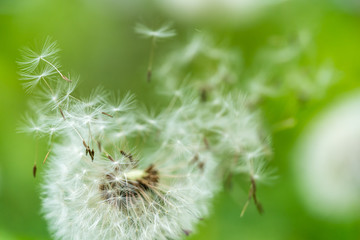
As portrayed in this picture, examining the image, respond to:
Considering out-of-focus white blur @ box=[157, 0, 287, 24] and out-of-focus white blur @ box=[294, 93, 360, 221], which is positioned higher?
out-of-focus white blur @ box=[157, 0, 287, 24]

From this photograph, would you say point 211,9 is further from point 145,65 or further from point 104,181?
point 104,181

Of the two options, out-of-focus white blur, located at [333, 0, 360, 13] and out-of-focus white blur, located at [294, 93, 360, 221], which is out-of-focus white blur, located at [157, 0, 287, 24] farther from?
out-of-focus white blur, located at [294, 93, 360, 221]

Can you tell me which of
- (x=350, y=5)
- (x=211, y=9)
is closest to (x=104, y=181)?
(x=211, y=9)

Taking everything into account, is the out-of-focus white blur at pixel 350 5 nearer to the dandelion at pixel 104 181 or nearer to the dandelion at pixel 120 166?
the dandelion at pixel 120 166

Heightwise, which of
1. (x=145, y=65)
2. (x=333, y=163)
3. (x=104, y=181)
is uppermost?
(x=104, y=181)

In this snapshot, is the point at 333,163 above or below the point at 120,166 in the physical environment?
below

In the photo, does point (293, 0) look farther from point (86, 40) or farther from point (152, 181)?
point (152, 181)

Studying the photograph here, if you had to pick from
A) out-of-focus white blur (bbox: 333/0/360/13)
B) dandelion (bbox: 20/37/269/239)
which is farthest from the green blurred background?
dandelion (bbox: 20/37/269/239)
